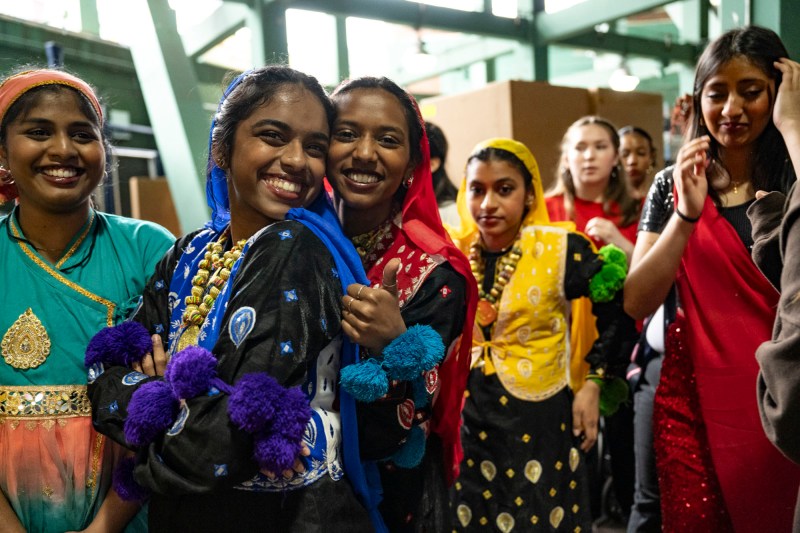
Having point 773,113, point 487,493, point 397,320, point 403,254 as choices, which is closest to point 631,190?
point 773,113

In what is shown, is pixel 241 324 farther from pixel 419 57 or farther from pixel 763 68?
pixel 419 57

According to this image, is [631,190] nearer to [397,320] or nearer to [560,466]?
[560,466]

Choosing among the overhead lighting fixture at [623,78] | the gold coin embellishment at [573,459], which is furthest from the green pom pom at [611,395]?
the overhead lighting fixture at [623,78]

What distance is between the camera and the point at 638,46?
322 inches

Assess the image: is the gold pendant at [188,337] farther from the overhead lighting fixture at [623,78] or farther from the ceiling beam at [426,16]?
the overhead lighting fixture at [623,78]

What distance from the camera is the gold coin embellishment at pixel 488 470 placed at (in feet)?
7.28

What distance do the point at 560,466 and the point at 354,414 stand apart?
126cm

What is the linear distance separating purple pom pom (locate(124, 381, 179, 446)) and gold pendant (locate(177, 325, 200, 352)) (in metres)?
0.21

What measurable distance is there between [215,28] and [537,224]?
3.11 meters

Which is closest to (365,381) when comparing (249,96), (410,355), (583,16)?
(410,355)

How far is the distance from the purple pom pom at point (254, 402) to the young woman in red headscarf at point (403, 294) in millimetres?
179

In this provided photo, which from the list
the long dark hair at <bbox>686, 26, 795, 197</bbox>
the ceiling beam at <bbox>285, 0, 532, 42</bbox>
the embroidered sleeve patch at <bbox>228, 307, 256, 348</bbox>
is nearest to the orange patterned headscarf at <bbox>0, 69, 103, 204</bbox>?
the embroidered sleeve patch at <bbox>228, 307, 256, 348</bbox>

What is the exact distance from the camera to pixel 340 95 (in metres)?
1.54

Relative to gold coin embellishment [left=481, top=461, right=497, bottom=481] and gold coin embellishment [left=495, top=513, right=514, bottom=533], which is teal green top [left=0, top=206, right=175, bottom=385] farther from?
gold coin embellishment [left=495, top=513, right=514, bottom=533]
